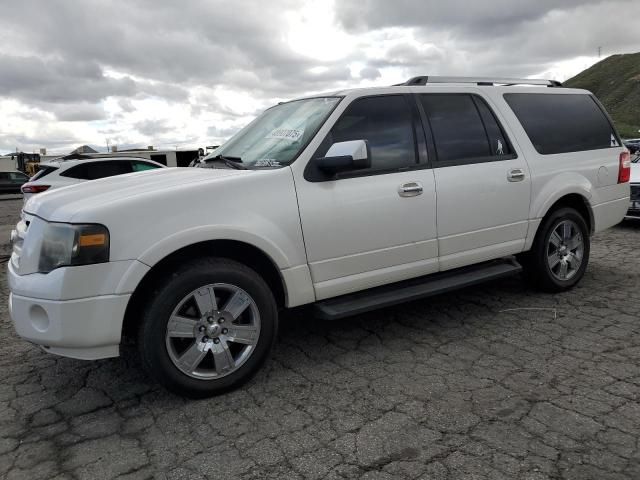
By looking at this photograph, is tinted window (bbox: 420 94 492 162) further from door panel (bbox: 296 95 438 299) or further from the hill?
the hill

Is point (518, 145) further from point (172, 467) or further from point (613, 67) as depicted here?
point (613, 67)

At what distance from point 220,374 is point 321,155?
5.02 feet

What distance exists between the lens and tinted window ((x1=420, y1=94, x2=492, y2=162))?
414 centimetres

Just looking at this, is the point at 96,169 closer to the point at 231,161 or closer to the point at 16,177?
the point at 231,161

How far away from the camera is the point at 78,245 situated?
2881 mm

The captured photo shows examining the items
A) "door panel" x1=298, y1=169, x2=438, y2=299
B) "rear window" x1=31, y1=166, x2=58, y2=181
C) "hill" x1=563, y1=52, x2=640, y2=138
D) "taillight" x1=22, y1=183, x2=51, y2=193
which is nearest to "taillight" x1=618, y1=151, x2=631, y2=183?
"door panel" x1=298, y1=169, x2=438, y2=299

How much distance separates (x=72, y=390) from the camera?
3475 millimetres

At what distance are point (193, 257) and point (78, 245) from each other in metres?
0.66

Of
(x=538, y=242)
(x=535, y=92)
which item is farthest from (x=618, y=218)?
(x=535, y=92)

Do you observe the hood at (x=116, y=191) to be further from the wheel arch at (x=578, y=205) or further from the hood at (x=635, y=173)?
the hood at (x=635, y=173)

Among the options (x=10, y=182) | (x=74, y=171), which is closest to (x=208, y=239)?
(x=74, y=171)

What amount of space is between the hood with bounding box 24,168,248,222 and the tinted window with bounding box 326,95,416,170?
30.9 inches

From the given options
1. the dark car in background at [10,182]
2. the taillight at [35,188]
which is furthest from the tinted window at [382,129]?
the dark car in background at [10,182]

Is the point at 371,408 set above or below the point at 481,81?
below
